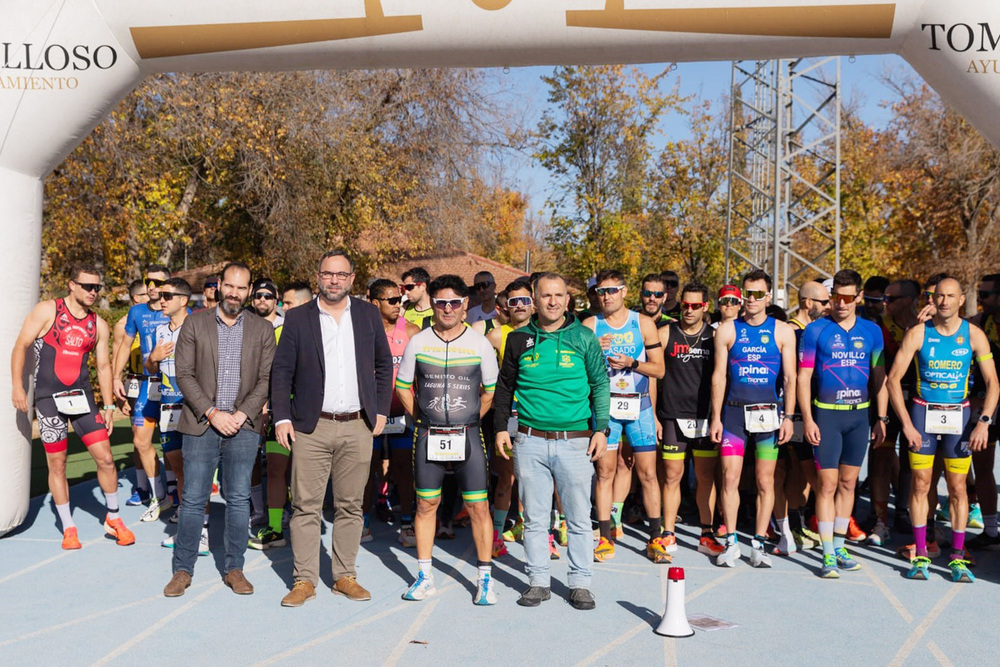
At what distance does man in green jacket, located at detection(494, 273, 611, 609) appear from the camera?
18.0 ft

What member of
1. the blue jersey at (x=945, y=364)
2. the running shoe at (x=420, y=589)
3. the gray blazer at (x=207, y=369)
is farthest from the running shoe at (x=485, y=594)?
the blue jersey at (x=945, y=364)

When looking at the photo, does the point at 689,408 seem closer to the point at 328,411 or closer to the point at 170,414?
the point at 328,411

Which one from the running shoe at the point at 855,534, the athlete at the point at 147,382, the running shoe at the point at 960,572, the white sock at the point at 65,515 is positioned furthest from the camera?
the athlete at the point at 147,382

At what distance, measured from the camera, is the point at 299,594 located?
5480mm

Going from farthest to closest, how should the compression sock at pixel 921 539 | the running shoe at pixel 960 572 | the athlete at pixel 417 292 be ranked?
the athlete at pixel 417 292 < the compression sock at pixel 921 539 < the running shoe at pixel 960 572

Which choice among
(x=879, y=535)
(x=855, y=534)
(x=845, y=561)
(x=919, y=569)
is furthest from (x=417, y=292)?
(x=919, y=569)

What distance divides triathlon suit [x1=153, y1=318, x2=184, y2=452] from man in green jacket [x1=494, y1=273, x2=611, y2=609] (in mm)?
3042

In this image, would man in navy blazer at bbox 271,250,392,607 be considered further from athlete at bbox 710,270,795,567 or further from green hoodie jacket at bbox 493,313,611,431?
athlete at bbox 710,270,795,567

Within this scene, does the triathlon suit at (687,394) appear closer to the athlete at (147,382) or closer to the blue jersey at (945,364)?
the blue jersey at (945,364)

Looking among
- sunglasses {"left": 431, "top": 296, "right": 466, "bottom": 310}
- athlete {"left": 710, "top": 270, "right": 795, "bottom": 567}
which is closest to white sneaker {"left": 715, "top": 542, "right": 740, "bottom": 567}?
athlete {"left": 710, "top": 270, "right": 795, "bottom": 567}

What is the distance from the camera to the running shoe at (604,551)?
6.51 meters

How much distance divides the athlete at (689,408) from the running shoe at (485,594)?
65.9 inches

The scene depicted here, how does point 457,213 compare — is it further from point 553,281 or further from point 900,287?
point 553,281

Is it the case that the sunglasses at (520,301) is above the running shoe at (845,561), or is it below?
above
